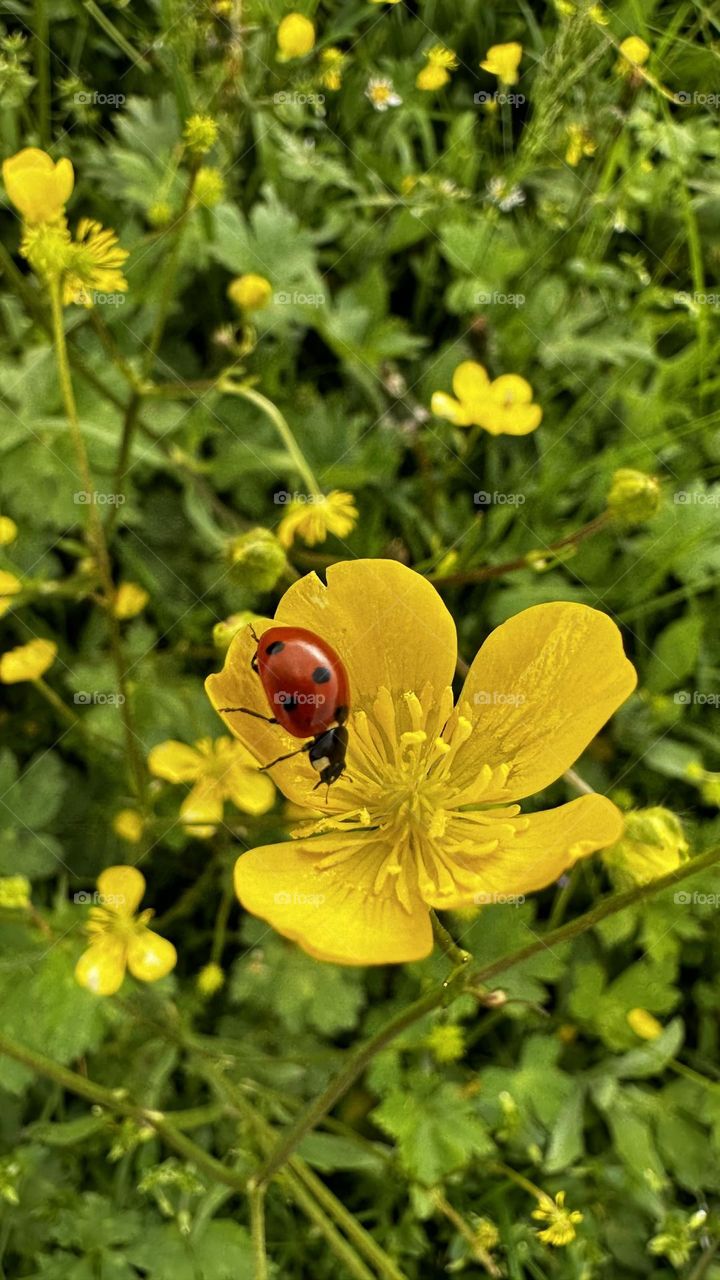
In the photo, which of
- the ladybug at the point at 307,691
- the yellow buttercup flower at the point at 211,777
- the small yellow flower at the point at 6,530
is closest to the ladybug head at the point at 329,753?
the ladybug at the point at 307,691

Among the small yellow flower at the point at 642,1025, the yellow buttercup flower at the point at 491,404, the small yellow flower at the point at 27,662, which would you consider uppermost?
the yellow buttercup flower at the point at 491,404

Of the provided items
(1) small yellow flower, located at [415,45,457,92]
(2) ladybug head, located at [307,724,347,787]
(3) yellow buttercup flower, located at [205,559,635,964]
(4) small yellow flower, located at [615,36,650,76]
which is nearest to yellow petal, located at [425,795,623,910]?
(3) yellow buttercup flower, located at [205,559,635,964]

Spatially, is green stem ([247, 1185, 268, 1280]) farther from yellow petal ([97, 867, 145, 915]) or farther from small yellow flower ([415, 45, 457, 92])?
small yellow flower ([415, 45, 457, 92])

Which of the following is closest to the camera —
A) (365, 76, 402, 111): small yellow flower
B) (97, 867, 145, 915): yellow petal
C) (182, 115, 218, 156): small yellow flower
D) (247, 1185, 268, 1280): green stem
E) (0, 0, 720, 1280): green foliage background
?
(247, 1185, 268, 1280): green stem

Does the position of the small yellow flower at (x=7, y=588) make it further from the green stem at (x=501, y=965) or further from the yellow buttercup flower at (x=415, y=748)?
the green stem at (x=501, y=965)

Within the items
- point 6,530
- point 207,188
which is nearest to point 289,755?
point 6,530
